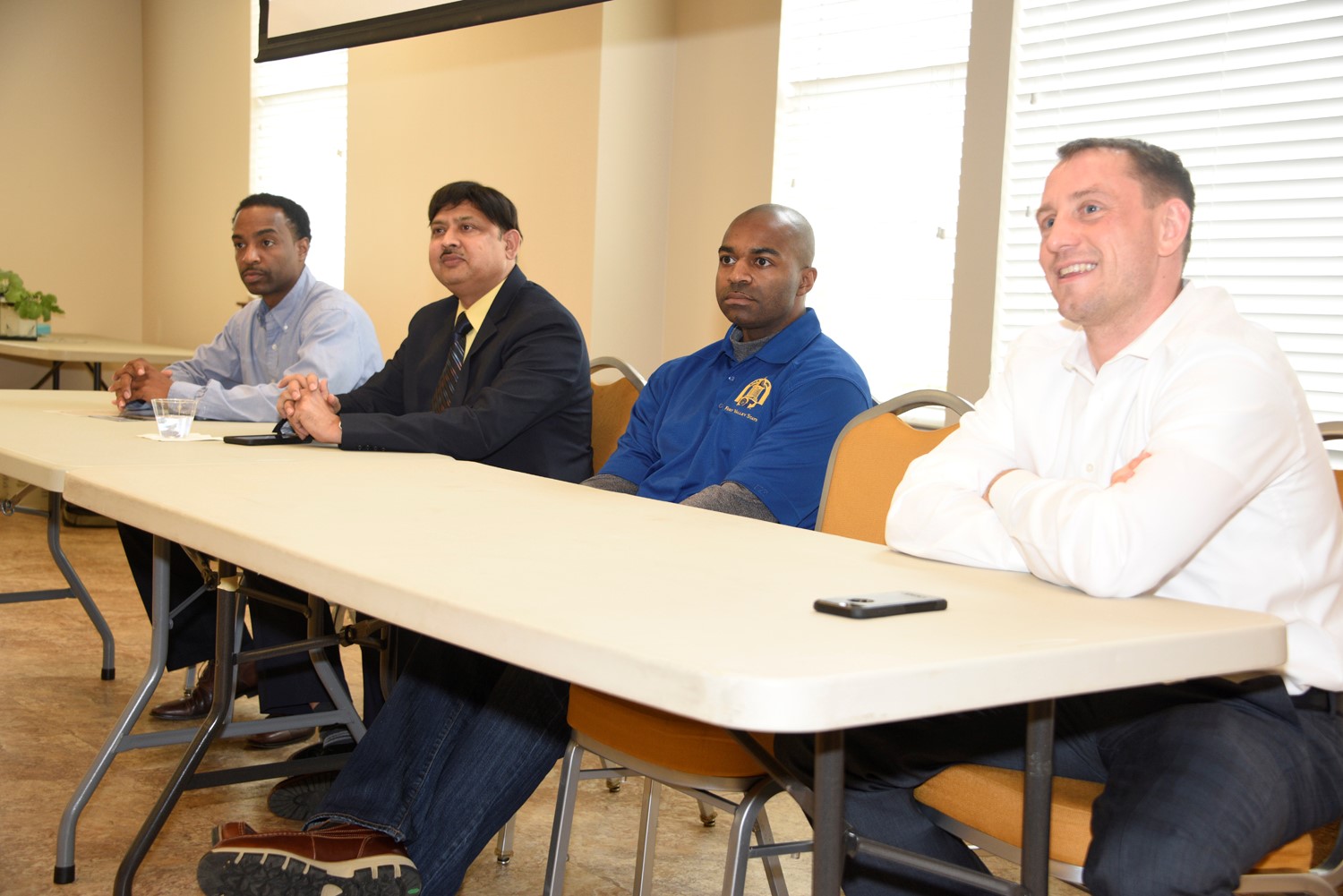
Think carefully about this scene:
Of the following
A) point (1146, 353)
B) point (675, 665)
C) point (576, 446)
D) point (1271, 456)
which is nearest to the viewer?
point (675, 665)

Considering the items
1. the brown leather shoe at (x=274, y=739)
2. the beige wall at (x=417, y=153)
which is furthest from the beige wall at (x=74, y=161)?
the brown leather shoe at (x=274, y=739)

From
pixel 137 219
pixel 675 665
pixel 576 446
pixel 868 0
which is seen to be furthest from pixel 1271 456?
pixel 137 219

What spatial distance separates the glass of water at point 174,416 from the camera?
7.41ft

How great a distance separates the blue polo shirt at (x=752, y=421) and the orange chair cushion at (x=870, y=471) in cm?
28

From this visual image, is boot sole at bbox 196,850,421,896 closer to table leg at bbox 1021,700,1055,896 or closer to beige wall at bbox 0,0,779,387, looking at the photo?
table leg at bbox 1021,700,1055,896

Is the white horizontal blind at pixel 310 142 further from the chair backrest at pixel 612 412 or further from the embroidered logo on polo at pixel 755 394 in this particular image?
the embroidered logo on polo at pixel 755 394

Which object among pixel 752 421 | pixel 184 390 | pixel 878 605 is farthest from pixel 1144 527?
pixel 184 390

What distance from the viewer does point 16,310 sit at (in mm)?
5758

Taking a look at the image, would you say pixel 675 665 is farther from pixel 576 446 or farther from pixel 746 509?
pixel 576 446

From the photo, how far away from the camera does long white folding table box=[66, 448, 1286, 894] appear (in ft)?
2.72

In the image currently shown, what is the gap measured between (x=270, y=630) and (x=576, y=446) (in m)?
0.76

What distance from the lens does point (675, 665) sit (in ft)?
2.67

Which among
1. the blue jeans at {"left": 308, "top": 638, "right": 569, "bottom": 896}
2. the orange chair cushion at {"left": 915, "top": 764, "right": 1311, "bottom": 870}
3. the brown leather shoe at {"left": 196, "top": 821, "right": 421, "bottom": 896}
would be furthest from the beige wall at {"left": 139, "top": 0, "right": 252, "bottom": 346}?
the orange chair cushion at {"left": 915, "top": 764, "right": 1311, "bottom": 870}

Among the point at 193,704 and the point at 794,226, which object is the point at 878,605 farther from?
the point at 193,704
